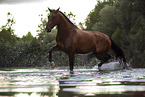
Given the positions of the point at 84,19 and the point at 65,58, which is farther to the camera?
the point at 84,19

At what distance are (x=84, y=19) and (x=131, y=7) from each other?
28746 millimetres

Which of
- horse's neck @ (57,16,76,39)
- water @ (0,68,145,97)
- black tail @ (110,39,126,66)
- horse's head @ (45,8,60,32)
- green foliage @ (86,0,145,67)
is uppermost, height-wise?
green foliage @ (86,0,145,67)

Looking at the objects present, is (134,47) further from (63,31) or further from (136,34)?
(63,31)

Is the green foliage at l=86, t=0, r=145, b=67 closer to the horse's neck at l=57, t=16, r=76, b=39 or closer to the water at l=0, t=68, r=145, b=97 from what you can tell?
the horse's neck at l=57, t=16, r=76, b=39

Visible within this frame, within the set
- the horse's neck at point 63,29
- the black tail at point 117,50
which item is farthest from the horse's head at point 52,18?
Answer: the black tail at point 117,50

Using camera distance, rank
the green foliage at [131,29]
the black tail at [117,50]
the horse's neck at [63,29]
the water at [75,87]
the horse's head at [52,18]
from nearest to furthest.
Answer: the water at [75,87] → the horse's head at [52,18] → the horse's neck at [63,29] → the black tail at [117,50] → the green foliage at [131,29]

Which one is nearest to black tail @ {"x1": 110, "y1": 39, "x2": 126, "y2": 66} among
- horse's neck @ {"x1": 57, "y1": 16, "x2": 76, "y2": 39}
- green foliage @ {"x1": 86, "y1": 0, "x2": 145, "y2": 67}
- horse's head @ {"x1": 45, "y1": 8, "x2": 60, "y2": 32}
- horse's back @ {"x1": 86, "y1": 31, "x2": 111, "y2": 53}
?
horse's back @ {"x1": 86, "y1": 31, "x2": 111, "y2": 53}

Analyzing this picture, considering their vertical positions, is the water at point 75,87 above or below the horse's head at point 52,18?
below

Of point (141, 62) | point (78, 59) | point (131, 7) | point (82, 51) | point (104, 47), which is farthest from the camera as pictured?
point (131, 7)

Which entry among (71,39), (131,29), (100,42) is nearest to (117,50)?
(100,42)

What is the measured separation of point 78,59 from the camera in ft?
91.2

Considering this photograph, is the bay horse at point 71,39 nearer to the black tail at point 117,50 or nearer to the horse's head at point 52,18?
the horse's head at point 52,18

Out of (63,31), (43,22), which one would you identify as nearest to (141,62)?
Result: (63,31)

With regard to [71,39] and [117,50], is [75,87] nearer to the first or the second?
[71,39]
